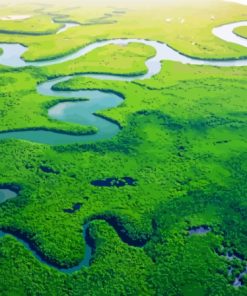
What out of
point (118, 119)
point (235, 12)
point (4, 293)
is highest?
point (235, 12)

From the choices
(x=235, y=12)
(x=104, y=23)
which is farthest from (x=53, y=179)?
(x=235, y=12)

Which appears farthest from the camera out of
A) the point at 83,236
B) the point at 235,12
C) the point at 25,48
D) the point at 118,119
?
the point at 235,12

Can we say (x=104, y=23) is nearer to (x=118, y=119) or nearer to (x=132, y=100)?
(x=132, y=100)

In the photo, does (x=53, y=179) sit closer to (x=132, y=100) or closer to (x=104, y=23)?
(x=132, y=100)

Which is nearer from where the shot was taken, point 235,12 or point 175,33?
point 175,33

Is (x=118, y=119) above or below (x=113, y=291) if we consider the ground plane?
above

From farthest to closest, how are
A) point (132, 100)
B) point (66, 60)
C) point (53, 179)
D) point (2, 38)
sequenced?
point (2, 38) < point (66, 60) < point (132, 100) < point (53, 179)
